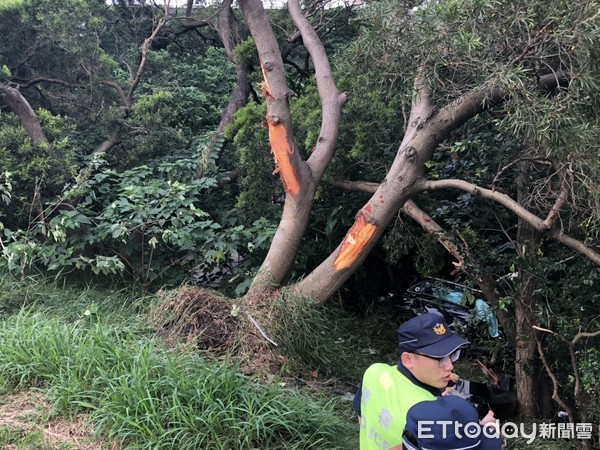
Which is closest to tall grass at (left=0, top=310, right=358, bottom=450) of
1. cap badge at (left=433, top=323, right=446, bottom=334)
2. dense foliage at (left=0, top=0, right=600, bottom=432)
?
cap badge at (left=433, top=323, right=446, bottom=334)

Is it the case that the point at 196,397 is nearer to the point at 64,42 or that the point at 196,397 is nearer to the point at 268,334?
the point at 268,334

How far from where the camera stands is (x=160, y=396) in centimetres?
359

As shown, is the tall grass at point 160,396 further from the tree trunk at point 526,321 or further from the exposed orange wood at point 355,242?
the tree trunk at point 526,321

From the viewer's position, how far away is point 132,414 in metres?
3.43

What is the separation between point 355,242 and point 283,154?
1.21m

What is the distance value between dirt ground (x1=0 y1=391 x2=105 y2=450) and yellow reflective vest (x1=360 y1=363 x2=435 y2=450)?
1949 mm

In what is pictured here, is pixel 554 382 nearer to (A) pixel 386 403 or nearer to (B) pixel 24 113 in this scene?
(A) pixel 386 403

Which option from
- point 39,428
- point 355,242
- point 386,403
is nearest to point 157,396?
point 39,428

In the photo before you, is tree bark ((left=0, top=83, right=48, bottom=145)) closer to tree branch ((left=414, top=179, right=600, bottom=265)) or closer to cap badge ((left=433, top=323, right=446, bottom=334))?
tree branch ((left=414, top=179, right=600, bottom=265))

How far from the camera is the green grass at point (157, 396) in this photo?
333 cm

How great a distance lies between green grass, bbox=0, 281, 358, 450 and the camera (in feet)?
10.9

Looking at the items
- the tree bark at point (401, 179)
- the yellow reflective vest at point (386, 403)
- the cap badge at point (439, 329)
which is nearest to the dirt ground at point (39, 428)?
the yellow reflective vest at point (386, 403)

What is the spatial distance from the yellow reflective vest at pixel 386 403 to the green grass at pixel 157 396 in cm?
139

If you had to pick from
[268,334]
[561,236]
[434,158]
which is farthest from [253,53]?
[561,236]
